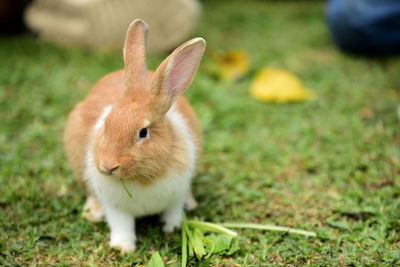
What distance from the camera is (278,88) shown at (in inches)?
191

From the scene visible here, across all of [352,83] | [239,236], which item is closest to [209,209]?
[239,236]

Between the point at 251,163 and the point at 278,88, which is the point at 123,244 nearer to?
the point at 251,163

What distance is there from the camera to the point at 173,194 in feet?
8.94

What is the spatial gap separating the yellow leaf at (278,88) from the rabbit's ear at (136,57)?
2462 millimetres

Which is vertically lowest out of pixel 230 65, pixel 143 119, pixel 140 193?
pixel 230 65

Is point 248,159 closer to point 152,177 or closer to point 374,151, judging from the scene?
point 374,151

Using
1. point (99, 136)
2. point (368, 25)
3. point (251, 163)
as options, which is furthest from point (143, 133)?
point (368, 25)

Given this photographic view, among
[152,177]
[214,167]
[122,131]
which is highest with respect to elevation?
[122,131]

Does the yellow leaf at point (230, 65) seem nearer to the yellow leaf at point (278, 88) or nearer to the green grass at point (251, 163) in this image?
the green grass at point (251, 163)

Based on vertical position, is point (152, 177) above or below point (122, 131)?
below

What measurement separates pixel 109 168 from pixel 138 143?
0.23m

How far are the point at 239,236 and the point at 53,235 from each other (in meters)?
1.28

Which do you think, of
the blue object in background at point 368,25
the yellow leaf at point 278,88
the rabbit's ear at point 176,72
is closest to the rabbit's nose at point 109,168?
the rabbit's ear at point 176,72

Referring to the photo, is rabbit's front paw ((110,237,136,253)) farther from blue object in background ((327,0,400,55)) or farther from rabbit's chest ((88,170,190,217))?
blue object in background ((327,0,400,55))
